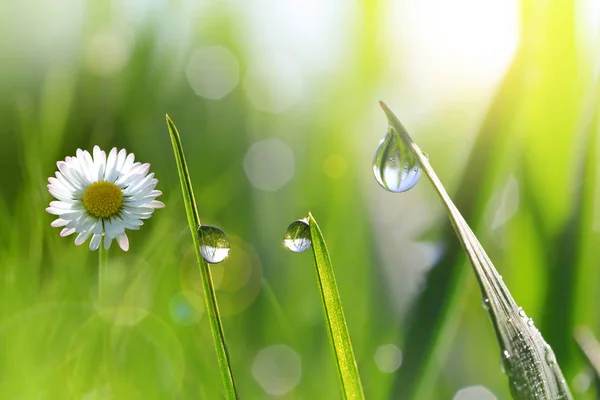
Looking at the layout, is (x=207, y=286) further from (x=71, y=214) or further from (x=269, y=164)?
(x=269, y=164)

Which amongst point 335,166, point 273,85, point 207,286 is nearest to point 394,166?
point 207,286

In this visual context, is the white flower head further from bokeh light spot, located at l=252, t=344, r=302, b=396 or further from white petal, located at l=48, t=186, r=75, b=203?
bokeh light spot, located at l=252, t=344, r=302, b=396

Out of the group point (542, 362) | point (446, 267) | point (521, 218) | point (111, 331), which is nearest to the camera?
point (542, 362)

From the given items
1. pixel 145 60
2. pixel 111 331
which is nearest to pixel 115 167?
pixel 111 331

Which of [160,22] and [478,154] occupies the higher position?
[160,22]

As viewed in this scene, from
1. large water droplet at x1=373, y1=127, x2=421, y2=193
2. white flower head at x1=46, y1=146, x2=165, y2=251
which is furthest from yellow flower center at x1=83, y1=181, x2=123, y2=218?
large water droplet at x1=373, y1=127, x2=421, y2=193

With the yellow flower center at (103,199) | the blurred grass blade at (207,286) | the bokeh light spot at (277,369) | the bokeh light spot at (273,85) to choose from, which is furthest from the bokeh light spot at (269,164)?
the blurred grass blade at (207,286)

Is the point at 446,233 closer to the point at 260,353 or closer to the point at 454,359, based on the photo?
the point at 454,359
